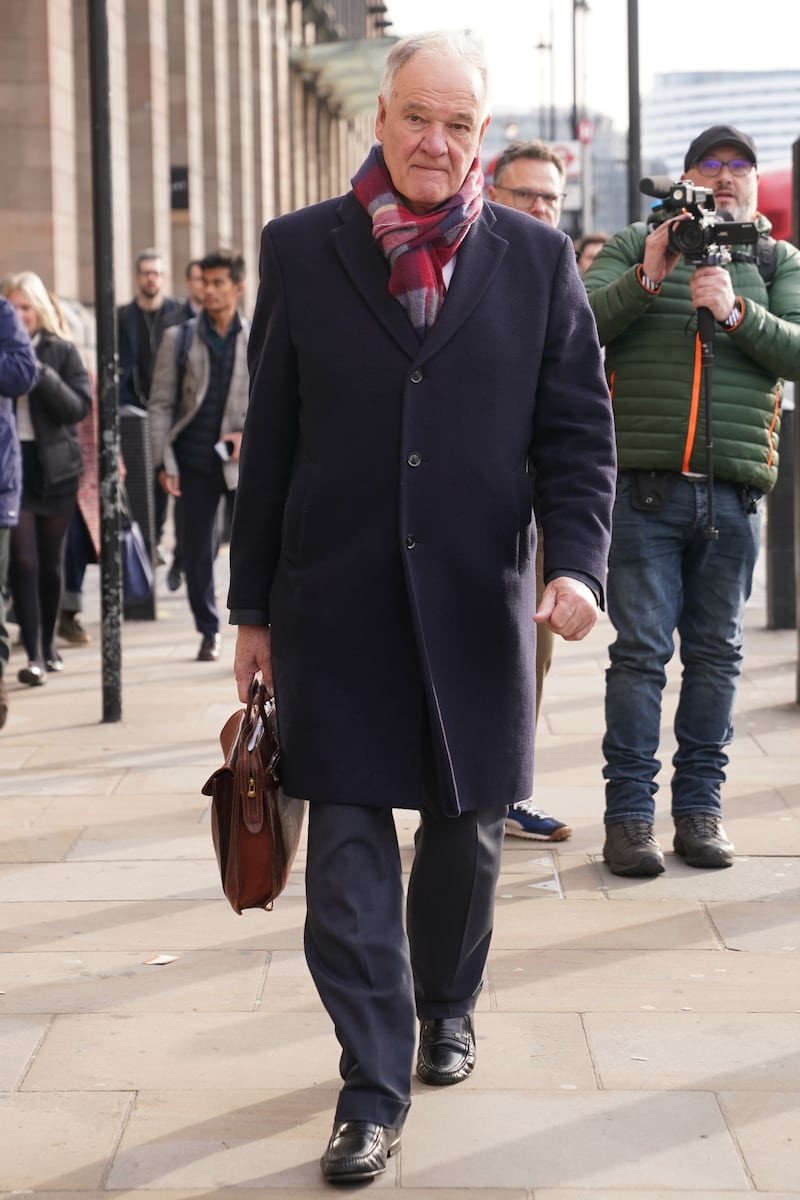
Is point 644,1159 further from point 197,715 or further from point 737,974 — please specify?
point 197,715

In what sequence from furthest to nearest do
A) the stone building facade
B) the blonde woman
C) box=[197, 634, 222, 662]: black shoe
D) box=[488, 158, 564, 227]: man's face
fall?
the stone building facade → box=[197, 634, 222, 662]: black shoe → the blonde woman → box=[488, 158, 564, 227]: man's face

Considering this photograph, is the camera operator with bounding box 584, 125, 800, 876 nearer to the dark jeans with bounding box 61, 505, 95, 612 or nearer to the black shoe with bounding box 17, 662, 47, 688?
the black shoe with bounding box 17, 662, 47, 688

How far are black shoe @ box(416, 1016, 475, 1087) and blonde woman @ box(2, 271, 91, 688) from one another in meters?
5.41

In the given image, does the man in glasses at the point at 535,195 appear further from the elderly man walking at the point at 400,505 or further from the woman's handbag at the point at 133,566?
the woman's handbag at the point at 133,566

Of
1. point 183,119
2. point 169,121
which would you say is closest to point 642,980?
point 183,119

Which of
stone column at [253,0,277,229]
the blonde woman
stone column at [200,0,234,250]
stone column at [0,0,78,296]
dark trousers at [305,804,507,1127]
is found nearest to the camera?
dark trousers at [305,804,507,1127]

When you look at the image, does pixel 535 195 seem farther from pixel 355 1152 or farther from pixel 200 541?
pixel 200 541

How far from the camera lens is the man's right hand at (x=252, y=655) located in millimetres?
3766

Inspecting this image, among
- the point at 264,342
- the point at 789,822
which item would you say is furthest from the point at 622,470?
the point at 264,342

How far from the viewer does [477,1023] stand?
4.22 meters

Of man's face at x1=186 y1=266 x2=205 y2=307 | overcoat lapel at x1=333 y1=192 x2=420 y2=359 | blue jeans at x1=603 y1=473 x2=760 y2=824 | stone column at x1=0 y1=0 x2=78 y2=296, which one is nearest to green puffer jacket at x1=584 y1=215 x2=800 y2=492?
blue jeans at x1=603 y1=473 x2=760 y2=824

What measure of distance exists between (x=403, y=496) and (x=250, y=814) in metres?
0.64

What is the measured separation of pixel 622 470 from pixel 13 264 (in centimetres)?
1340

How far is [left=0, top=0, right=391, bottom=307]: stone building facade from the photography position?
1802cm
